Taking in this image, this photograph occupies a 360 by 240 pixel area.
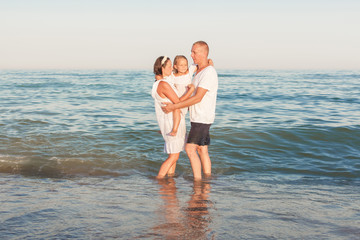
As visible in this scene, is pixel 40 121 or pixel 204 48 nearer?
pixel 204 48

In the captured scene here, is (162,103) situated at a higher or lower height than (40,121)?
higher

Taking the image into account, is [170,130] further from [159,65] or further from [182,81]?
[159,65]

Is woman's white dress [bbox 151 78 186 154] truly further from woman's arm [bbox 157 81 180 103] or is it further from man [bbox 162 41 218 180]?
woman's arm [bbox 157 81 180 103]

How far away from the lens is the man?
201 inches

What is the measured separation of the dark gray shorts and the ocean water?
70 centimetres

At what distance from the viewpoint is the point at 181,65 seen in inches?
204

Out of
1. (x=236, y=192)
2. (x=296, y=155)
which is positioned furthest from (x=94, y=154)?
(x=296, y=155)

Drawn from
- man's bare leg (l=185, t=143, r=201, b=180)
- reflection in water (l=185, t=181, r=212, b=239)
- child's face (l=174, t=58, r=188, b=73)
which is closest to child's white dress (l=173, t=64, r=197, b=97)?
child's face (l=174, t=58, r=188, b=73)

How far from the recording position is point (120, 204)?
4449 millimetres

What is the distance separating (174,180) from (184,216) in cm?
202

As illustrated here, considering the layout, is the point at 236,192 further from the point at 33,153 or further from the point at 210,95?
the point at 33,153

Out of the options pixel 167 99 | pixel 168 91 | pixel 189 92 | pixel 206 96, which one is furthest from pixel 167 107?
pixel 206 96

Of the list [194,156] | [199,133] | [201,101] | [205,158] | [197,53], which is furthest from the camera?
[205,158]

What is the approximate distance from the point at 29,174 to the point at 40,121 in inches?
232
